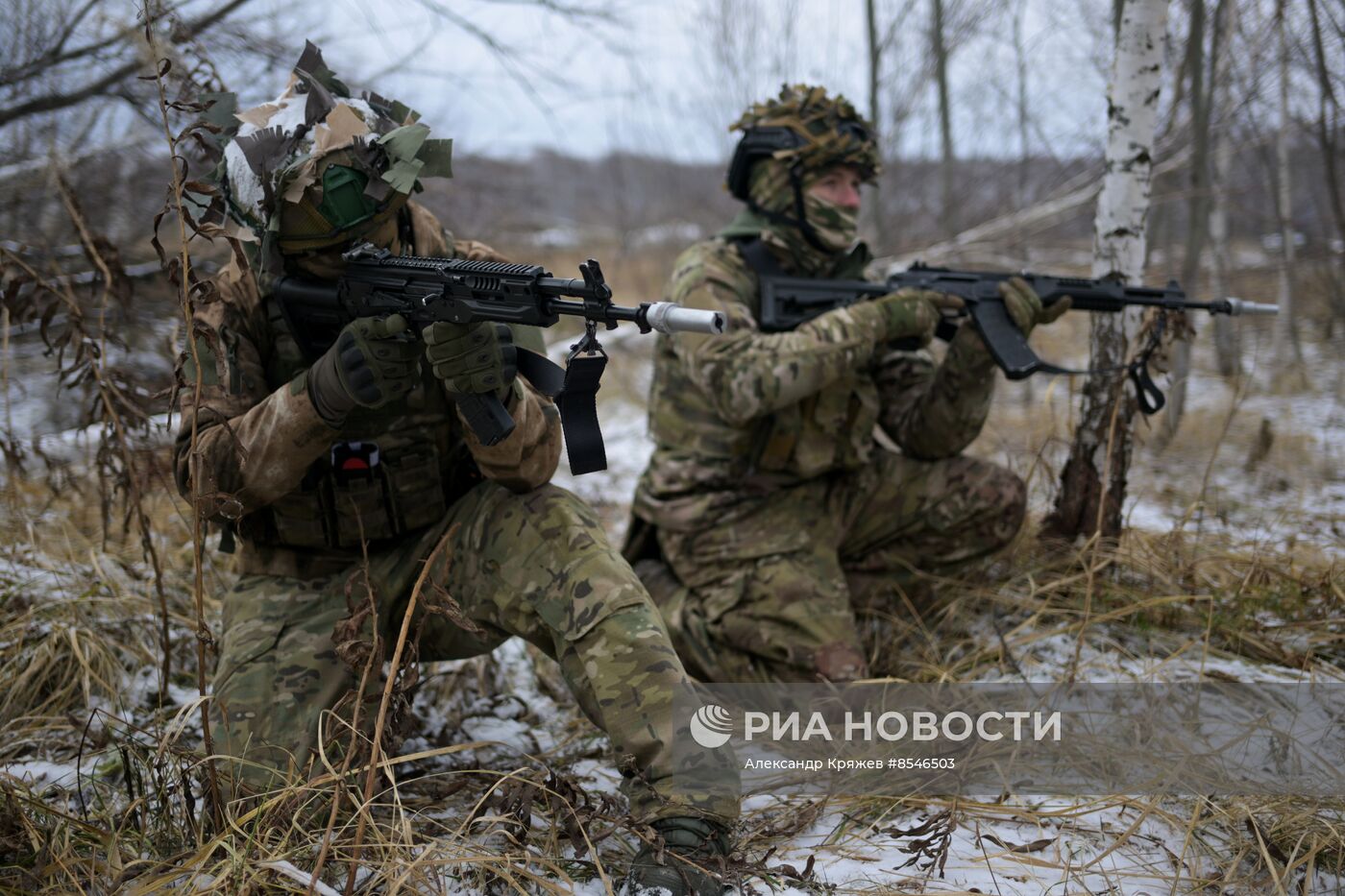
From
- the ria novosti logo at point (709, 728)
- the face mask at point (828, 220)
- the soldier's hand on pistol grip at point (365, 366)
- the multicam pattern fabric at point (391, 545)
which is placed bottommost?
the ria novosti logo at point (709, 728)

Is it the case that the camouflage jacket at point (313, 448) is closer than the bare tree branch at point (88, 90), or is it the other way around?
the camouflage jacket at point (313, 448)

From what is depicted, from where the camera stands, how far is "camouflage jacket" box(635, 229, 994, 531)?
3.01m

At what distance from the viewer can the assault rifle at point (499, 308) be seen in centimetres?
181

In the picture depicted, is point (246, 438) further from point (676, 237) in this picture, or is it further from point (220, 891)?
point (676, 237)

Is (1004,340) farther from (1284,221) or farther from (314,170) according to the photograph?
(1284,221)

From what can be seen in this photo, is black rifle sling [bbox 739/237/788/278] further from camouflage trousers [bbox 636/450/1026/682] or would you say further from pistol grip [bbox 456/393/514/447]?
pistol grip [bbox 456/393/514/447]

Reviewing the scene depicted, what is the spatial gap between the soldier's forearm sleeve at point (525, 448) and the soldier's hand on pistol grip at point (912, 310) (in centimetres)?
131

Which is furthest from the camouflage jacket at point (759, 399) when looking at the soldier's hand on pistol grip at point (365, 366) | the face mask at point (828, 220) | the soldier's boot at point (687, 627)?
the soldier's hand on pistol grip at point (365, 366)

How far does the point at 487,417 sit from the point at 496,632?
649mm

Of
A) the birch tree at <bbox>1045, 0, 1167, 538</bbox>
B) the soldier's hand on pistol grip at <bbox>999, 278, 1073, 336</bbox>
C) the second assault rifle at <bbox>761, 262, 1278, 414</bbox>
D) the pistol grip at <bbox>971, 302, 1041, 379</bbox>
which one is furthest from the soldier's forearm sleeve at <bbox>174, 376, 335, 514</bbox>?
the birch tree at <bbox>1045, 0, 1167, 538</bbox>

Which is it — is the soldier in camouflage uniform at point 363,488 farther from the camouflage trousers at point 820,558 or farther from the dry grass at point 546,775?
the camouflage trousers at point 820,558

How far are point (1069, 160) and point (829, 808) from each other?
15.9ft

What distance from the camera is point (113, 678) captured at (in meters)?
2.68

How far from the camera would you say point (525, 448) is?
2260mm
